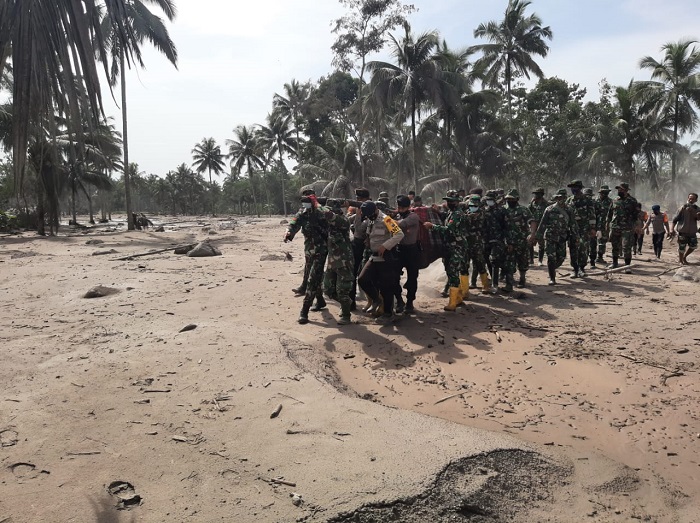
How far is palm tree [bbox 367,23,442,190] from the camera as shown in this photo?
24344mm

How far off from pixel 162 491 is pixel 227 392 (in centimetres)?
138

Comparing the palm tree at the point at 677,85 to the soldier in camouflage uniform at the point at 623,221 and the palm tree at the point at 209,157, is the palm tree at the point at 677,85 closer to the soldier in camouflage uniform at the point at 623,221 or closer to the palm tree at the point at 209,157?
the soldier in camouflage uniform at the point at 623,221

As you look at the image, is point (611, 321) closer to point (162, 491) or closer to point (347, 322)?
point (347, 322)

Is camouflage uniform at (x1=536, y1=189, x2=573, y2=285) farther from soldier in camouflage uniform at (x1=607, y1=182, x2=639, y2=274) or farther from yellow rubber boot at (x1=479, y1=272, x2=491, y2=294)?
soldier in camouflage uniform at (x1=607, y1=182, x2=639, y2=274)

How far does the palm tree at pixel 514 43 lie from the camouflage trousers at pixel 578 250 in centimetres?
2174

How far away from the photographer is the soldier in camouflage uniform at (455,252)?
704 cm

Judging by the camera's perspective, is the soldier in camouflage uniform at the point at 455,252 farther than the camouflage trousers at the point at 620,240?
No

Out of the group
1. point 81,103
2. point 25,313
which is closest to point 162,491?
point 81,103

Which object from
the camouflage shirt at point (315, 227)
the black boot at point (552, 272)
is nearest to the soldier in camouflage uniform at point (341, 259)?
the camouflage shirt at point (315, 227)

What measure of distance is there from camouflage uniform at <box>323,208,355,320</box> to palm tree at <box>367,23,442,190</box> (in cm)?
1966

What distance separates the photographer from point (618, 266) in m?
10.5

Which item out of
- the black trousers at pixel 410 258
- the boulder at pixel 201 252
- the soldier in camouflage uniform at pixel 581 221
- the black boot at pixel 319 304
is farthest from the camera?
the boulder at pixel 201 252

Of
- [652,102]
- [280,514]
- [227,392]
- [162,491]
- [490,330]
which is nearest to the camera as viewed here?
[280,514]

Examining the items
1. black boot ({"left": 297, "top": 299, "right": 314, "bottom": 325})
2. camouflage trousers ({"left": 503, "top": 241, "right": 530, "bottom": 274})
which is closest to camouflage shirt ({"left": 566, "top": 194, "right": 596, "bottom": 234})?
camouflage trousers ({"left": 503, "top": 241, "right": 530, "bottom": 274})
